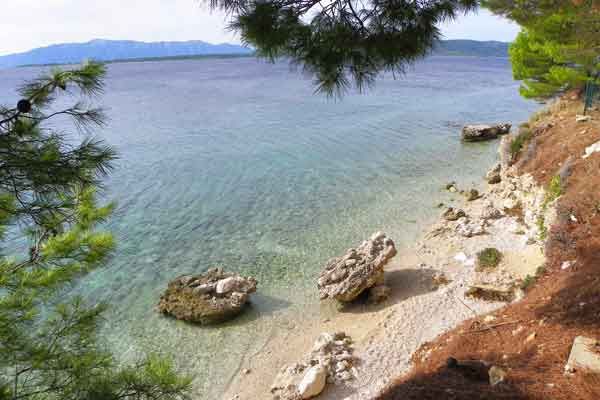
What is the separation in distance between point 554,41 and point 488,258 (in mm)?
9257

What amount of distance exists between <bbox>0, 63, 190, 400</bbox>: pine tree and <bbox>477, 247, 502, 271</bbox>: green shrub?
860 centimetres

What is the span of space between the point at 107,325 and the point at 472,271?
9.87 metres

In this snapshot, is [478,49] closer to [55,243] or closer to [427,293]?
[427,293]

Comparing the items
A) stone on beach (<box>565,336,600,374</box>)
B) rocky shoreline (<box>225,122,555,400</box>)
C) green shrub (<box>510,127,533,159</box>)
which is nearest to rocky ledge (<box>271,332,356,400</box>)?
rocky shoreline (<box>225,122,555,400</box>)

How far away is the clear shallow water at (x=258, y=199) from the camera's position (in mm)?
10234

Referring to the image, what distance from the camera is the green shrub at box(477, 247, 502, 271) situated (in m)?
10.4

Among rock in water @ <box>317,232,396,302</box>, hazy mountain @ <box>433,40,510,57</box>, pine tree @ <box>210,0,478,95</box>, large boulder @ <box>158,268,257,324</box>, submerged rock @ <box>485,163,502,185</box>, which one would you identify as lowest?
large boulder @ <box>158,268,257,324</box>

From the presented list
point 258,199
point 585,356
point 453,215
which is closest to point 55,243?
point 585,356

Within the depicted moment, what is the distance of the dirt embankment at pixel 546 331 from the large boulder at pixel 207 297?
5.19 m

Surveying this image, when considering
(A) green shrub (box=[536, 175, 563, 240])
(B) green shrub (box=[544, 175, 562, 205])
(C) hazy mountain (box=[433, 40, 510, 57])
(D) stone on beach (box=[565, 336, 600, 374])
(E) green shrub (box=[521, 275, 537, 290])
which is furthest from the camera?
(C) hazy mountain (box=[433, 40, 510, 57])

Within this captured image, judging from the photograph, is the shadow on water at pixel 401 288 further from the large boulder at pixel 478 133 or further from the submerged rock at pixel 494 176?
the large boulder at pixel 478 133

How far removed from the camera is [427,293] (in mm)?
10008

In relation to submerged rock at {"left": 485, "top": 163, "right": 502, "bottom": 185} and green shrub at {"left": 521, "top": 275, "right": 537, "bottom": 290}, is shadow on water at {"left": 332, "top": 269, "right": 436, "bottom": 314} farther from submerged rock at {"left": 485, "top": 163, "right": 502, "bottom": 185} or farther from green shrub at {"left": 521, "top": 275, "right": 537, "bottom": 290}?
submerged rock at {"left": 485, "top": 163, "right": 502, "bottom": 185}

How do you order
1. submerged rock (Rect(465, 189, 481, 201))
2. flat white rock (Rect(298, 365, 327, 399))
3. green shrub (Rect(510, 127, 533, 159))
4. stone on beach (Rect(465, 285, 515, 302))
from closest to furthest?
1. flat white rock (Rect(298, 365, 327, 399))
2. stone on beach (Rect(465, 285, 515, 302))
3. submerged rock (Rect(465, 189, 481, 201))
4. green shrub (Rect(510, 127, 533, 159))
